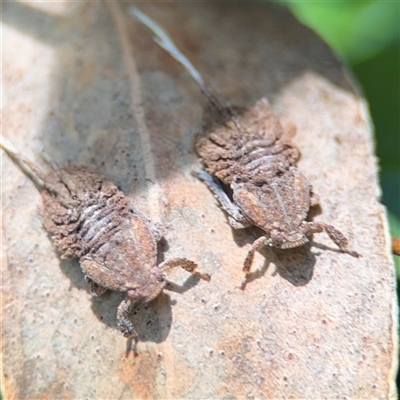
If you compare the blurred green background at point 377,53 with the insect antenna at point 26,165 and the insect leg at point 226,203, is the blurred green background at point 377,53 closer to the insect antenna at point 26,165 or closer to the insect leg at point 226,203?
the insect leg at point 226,203

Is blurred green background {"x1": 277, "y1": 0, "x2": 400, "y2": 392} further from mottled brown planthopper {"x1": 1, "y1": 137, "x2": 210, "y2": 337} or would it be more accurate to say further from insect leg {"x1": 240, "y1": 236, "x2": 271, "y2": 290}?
mottled brown planthopper {"x1": 1, "y1": 137, "x2": 210, "y2": 337}

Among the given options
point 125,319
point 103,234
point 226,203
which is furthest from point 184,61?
point 125,319

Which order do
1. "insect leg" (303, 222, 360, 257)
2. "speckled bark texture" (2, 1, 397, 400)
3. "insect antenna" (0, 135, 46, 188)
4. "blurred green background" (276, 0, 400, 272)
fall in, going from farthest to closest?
"blurred green background" (276, 0, 400, 272), "insect antenna" (0, 135, 46, 188), "insect leg" (303, 222, 360, 257), "speckled bark texture" (2, 1, 397, 400)

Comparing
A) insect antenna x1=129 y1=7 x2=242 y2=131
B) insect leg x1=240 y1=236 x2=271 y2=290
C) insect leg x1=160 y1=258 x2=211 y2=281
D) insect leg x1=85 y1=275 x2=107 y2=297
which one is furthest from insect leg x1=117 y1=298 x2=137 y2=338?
insect antenna x1=129 y1=7 x2=242 y2=131

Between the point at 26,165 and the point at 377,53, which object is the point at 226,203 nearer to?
the point at 26,165

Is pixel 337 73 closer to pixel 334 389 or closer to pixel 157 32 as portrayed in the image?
pixel 157 32

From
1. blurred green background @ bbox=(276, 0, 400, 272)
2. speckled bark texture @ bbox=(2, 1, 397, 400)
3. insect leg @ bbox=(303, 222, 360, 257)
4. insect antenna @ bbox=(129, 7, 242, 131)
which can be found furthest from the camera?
blurred green background @ bbox=(276, 0, 400, 272)
